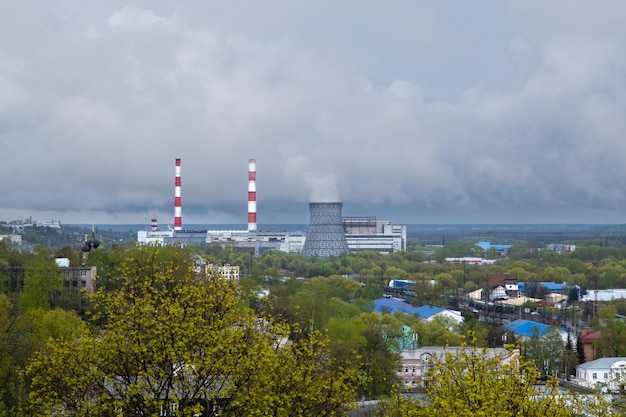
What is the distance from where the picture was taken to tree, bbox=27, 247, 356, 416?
902cm

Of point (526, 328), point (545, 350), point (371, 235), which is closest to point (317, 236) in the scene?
point (371, 235)

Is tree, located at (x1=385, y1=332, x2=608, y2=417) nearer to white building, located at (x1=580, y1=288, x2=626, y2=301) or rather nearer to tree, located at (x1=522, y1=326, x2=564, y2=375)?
tree, located at (x1=522, y1=326, x2=564, y2=375)

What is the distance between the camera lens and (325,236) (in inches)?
3172

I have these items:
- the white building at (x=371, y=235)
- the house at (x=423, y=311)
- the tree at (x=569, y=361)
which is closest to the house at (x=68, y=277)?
the house at (x=423, y=311)

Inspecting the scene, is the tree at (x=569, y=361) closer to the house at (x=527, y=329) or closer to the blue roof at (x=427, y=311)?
the house at (x=527, y=329)

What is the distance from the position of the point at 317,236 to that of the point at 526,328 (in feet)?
160

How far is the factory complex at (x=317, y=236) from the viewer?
79.9 meters

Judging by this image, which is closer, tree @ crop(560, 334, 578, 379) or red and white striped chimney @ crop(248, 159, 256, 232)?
tree @ crop(560, 334, 578, 379)

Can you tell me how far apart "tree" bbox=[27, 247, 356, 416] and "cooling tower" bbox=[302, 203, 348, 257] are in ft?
229

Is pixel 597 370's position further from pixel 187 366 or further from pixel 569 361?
pixel 187 366

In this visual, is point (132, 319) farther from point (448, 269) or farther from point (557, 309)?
point (448, 269)

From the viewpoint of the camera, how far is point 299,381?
9.26 m

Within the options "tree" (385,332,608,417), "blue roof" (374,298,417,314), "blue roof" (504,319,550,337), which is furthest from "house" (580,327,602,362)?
"tree" (385,332,608,417)

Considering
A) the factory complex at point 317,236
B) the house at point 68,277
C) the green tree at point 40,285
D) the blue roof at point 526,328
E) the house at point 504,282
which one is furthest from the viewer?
the factory complex at point 317,236
